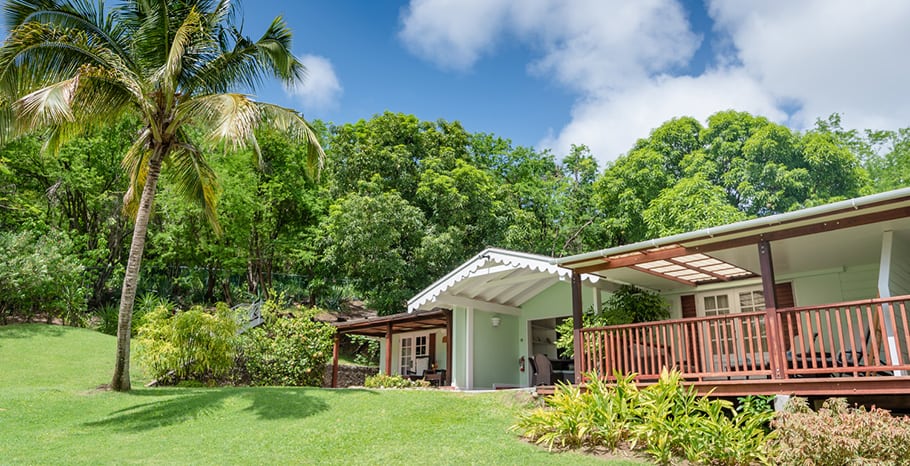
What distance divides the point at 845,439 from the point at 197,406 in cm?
1061

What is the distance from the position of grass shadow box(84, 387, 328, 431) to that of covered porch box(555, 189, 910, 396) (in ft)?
18.6

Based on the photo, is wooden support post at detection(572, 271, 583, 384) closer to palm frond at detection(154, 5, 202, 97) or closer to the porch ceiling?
the porch ceiling

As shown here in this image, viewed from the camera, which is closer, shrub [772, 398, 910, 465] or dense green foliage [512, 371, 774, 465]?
shrub [772, 398, 910, 465]

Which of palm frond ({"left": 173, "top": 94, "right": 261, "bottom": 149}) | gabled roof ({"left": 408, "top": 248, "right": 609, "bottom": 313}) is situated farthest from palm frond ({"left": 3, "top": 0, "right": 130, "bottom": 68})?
gabled roof ({"left": 408, "top": 248, "right": 609, "bottom": 313})

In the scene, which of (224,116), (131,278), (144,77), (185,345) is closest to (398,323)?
(185,345)

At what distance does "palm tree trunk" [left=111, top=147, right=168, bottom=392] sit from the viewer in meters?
11.9

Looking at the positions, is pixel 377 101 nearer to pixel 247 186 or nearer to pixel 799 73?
pixel 247 186

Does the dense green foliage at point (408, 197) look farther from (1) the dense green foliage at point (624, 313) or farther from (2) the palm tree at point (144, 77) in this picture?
(1) the dense green foliage at point (624, 313)

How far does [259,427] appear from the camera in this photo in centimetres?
985

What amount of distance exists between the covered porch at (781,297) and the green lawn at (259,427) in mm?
2451

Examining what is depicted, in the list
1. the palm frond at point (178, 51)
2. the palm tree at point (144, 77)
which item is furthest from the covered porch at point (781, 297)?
the palm frond at point (178, 51)

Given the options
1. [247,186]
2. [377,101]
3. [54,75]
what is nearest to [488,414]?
[54,75]

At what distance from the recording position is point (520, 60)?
18938 millimetres

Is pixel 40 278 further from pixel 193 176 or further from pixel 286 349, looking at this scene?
pixel 193 176
